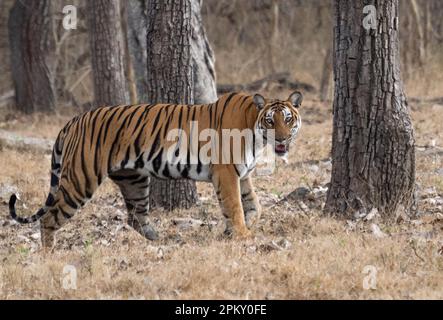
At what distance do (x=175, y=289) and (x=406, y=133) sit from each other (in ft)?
9.31

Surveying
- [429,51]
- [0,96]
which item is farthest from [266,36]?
[0,96]

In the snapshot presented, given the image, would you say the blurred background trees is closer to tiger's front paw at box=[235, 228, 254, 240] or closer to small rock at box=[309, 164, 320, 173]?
small rock at box=[309, 164, 320, 173]

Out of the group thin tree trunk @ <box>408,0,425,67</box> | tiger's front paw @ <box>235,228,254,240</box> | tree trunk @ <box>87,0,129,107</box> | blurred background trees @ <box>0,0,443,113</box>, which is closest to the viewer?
tiger's front paw @ <box>235,228,254,240</box>

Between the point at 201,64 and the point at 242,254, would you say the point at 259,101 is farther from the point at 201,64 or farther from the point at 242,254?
the point at 201,64

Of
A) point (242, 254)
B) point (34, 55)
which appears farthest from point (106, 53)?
point (242, 254)

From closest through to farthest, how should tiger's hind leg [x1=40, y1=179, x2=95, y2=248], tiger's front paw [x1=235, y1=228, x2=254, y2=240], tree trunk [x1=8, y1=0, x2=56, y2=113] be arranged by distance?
tiger's front paw [x1=235, y1=228, x2=254, y2=240] < tiger's hind leg [x1=40, y1=179, x2=95, y2=248] < tree trunk [x1=8, y1=0, x2=56, y2=113]

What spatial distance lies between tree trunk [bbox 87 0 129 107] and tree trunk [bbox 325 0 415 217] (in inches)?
282

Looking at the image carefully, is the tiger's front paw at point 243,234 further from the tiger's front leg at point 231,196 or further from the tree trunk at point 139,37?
the tree trunk at point 139,37

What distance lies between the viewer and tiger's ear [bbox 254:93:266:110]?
25.1 ft

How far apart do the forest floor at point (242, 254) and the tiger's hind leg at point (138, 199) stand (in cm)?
11

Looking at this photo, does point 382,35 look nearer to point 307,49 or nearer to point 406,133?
point 406,133

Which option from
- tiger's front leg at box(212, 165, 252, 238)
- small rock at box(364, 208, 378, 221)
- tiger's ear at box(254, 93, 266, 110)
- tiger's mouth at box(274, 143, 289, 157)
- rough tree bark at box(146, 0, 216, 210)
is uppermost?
rough tree bark at box(146, 0, 216, 210)

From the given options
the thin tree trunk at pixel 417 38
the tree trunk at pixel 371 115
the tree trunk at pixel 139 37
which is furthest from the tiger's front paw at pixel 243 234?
the thin tree trunk at pixel 417 38

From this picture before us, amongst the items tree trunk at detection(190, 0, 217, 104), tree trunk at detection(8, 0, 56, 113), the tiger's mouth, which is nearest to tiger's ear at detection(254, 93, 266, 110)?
the tiger's mouth
